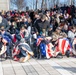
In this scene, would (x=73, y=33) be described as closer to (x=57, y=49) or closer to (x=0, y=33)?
(x=57, y=49)

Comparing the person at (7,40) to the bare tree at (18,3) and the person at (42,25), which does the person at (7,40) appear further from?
the bare tree at (18,3)

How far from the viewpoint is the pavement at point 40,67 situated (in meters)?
10.1

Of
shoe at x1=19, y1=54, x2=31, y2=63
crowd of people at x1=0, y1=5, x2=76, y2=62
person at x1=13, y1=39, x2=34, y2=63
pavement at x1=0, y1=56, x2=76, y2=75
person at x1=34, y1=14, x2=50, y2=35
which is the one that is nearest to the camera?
pavement at x1=0, y1=56, x2=76, y2=75

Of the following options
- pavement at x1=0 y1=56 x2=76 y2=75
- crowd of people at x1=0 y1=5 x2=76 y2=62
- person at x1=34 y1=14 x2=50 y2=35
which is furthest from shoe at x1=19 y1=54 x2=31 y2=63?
person at x1=34 y1=14 x2=50 y2=35

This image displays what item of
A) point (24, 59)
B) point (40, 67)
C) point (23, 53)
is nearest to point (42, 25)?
point (23, 53)

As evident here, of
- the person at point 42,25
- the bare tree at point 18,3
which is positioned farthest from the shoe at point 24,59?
the bare tree at point 18,3

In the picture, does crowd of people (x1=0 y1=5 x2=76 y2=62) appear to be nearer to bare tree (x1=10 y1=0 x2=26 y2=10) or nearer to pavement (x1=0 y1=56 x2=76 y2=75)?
pavement (x1=0 y1=56 x2=76 y2=75)

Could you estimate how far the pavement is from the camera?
10147 mm

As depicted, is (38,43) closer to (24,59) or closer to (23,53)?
(23,53)

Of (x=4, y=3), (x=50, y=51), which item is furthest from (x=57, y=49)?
(x=4, y=3)

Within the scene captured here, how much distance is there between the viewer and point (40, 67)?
436 inches

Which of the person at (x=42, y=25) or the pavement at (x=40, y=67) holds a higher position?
the person at (x=42, y=25)

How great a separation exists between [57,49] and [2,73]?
3.86 metres

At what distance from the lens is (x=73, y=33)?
A: 14328 millimetres
